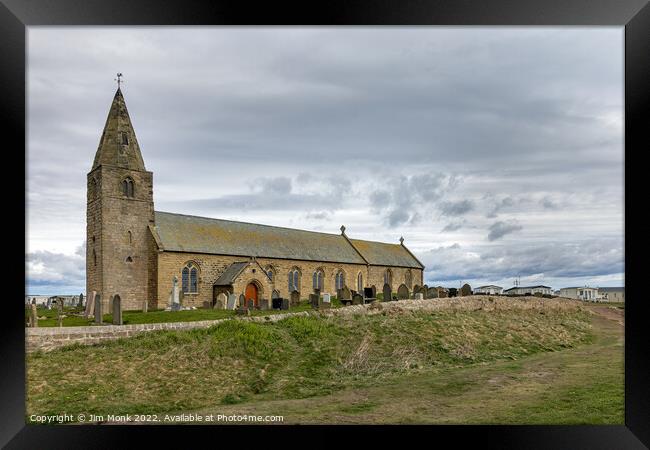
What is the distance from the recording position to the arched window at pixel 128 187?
22.5m

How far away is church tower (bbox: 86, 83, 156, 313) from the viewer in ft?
70.4

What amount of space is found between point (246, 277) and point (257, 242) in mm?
4605

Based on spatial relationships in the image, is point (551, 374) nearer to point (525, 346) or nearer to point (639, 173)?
point (525, 346)

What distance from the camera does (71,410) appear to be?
820cm

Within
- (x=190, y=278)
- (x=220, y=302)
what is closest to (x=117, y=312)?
(x=220, y=302)

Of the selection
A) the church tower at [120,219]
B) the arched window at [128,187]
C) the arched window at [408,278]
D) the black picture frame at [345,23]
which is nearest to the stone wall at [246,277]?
the church tower at [120,219]

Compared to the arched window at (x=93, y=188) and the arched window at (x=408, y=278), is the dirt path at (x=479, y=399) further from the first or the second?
the arched window at (x=408, y=278)

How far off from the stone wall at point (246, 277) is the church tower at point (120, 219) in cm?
63

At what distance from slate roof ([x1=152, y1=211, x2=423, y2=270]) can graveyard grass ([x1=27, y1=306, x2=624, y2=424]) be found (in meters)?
10.7

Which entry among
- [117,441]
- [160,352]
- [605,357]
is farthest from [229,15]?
[605,357]

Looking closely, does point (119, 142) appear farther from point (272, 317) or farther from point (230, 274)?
point (272, 317)

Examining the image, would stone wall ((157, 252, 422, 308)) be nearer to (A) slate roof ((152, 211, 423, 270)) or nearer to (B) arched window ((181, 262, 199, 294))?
(B) arched window ((181, 262, 199, 294))

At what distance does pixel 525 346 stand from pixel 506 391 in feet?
19.0

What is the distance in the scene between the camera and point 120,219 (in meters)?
22.0
